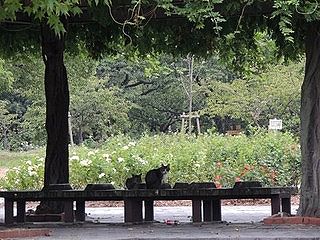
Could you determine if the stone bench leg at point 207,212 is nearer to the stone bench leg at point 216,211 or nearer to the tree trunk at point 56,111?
the stone bench leg at point 216,211

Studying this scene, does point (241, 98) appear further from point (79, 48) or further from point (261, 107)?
point (79, 48)

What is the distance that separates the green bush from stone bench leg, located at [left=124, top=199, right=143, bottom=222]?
8.43 m

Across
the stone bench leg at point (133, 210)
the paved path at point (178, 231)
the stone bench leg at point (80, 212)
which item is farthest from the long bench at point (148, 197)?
the paved path at point (178, 231)

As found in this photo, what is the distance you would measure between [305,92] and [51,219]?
475 cm

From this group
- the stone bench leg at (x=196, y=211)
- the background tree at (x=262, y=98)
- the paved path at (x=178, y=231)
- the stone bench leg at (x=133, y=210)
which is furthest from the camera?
the background tree at (x=262, y=98)

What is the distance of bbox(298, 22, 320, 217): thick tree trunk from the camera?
38.9 feet

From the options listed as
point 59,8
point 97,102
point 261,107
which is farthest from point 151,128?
point 59,8

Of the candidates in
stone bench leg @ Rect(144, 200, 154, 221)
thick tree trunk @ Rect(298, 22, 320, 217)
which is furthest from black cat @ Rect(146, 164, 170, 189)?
thick tree trunk @ Rect(298, 22, 320, 217)

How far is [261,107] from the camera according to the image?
39500 mm

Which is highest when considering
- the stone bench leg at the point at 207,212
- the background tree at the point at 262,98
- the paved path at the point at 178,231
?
the background tree at the point at 262,98

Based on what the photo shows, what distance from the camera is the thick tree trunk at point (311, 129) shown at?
1187 cm

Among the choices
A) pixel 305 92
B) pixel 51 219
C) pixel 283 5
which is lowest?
pixel 51 219

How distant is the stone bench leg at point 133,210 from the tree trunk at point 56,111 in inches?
69.4

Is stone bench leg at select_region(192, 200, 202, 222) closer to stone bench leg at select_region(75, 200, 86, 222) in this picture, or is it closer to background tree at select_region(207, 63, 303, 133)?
stone bench leg at select_region(75, 200, 86, 222)
